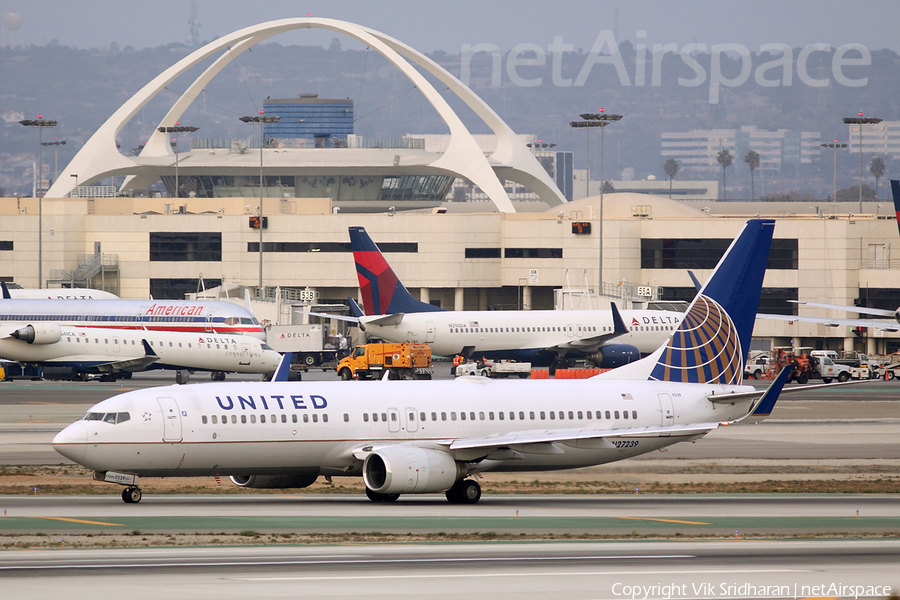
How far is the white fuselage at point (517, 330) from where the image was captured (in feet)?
277

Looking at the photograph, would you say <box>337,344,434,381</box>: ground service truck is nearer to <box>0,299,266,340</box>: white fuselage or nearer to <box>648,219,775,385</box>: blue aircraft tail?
<box>0,299,266,340</box>: white fuselage

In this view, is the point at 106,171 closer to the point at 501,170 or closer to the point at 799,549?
the point at 501,170

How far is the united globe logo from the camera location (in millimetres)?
37781

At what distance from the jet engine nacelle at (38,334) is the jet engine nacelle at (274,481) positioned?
5091 centimetres

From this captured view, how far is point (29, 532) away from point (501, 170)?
140425 mm

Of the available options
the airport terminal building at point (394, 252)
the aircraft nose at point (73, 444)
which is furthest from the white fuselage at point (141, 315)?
Answer: the aircraft nose at point (73, 444)

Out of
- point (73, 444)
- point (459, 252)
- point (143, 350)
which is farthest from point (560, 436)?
point (459, 252)

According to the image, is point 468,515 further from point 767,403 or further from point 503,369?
point 503,369

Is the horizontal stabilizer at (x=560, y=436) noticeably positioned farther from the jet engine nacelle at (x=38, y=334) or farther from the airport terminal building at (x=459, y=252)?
the airport terminal building at (x=459, y=252)

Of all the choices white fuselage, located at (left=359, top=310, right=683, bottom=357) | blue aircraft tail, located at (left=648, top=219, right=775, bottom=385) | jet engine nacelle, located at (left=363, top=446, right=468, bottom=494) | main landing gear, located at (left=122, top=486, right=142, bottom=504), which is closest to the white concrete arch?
white fuselage, located at (left=359, top=310, right=683, bottom=357)

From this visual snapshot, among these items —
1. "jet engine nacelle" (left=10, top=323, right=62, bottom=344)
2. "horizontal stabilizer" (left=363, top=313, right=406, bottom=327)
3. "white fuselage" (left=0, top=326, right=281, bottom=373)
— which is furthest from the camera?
"horizontal stabilizer" (left=363, top=313, right=406, bottom=327)

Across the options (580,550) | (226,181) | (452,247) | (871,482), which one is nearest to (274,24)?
(226,181)

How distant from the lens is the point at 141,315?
8806cm

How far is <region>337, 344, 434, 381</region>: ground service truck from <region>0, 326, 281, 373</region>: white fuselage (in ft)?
18.0
